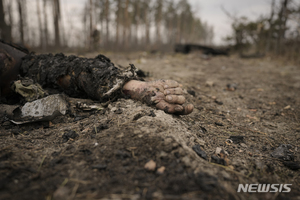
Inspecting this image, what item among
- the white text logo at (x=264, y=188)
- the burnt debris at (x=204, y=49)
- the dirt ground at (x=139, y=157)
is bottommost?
the white text logo at (x=264, y=188)

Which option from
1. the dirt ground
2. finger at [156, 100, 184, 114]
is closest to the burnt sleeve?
the dirt ground

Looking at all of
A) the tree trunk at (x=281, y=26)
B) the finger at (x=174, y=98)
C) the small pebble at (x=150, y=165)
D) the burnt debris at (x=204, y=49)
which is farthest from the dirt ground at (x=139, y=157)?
the tree trunk at (x=281, y=26)

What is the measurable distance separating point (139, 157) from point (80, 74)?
1137 mm

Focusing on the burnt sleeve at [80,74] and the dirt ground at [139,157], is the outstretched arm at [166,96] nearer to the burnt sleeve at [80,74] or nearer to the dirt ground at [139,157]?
the dirt ground at [139,157]

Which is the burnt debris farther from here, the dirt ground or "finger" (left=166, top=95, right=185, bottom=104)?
"finger" (left=166, top=95, right=185, bottom=104)

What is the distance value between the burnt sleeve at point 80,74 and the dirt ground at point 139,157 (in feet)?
0.62

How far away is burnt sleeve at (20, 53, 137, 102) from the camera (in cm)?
162

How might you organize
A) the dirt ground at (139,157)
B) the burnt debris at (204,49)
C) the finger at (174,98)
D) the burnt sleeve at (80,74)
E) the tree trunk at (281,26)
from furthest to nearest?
the burnt debris at (204,49) < the tree trunk at (281,26) < the burnt sleeve at (80,74) < the finger at (174,98) < the dirt ground at (139,157)

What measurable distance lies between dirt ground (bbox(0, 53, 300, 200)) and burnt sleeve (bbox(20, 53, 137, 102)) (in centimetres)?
19

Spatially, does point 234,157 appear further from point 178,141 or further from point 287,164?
point 178,141

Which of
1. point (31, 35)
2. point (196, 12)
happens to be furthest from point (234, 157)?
point (196, 12)

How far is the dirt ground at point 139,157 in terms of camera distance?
0.80 m

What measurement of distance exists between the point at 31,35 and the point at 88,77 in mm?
21038

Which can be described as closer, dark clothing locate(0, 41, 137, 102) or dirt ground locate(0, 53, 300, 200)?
dirt ground locate(0, 53, 300, 200)
